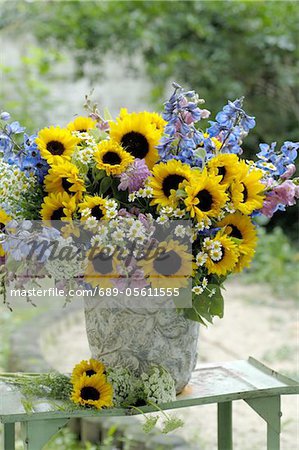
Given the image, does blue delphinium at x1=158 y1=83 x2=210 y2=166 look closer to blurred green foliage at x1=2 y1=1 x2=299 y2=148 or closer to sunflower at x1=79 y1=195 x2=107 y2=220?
sunflower at x1=79 y1=195 x2=107 y2=220

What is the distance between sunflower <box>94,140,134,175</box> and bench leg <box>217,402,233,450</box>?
0.70m

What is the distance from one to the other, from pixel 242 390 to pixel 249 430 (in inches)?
57.8

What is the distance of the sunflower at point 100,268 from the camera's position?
1385mm

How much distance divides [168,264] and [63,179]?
26 cm

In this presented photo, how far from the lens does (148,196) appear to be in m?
1.41

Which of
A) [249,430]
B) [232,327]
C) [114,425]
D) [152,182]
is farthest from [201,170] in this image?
[232,327]

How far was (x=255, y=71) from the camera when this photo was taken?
20.3ft

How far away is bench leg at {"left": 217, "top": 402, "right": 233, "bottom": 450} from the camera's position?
1788mm

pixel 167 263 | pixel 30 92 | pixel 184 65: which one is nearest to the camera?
pixel 167 263

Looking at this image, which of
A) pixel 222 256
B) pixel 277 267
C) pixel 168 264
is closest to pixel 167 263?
pixel 168 264

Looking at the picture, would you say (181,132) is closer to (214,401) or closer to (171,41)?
(214,401)

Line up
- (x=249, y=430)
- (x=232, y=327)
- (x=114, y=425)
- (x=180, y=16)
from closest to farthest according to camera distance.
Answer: (x=114, y=425) → (x=249, y=430) → (x=232, y=327) → (x=180, y=16)

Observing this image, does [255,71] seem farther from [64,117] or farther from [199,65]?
[64,117]

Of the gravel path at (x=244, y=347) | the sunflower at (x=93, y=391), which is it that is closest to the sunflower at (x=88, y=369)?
the sunflower at (x=93, y=391)
